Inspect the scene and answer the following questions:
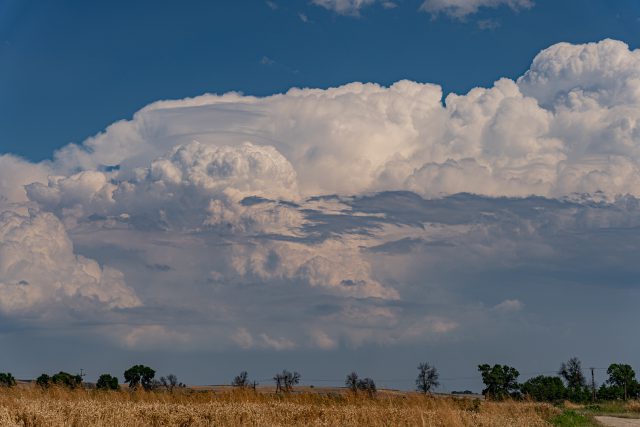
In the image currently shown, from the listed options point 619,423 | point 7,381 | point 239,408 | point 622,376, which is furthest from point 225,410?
point 622,376

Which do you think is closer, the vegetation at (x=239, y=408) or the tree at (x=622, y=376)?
the vegetation at (x=239, y=408)

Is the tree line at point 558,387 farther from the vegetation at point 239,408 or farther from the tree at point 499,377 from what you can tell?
the vegetation at point 239,408

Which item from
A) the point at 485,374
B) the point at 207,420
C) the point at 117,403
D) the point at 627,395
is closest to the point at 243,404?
the point at 207,420

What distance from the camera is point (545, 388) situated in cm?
14088

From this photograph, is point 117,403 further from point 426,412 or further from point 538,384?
point 538,384

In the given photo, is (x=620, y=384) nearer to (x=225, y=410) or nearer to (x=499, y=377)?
(x=499, y=377)

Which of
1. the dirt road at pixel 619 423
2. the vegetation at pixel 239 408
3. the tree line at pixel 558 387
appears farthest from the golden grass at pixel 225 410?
the tree line at pixel 558 387

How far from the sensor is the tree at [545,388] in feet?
451

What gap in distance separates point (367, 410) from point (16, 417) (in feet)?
44.7

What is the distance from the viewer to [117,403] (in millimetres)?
29438

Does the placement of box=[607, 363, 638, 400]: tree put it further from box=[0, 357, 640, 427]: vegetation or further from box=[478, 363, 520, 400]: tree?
box=[0, 357, 640, 427]: vegetation

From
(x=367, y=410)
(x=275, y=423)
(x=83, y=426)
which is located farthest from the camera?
(x=367, y=410)

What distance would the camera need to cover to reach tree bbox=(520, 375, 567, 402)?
137500 mm

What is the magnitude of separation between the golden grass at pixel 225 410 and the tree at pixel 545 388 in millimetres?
107898
